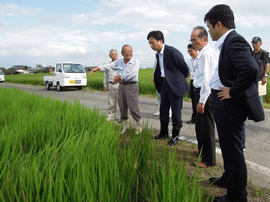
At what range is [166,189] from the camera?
1.26m

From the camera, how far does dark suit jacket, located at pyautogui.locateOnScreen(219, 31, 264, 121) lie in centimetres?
167

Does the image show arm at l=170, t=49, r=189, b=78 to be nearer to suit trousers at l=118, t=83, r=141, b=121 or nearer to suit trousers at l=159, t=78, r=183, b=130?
suit trousers at l=159, t=78, r=183, b=130

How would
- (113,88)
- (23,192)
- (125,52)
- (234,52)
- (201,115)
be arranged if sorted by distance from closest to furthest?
(23,192), (234,52), (201,115), (125,52), (113,88)

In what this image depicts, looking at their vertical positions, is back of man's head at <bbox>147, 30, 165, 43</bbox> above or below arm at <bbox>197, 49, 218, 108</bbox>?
above

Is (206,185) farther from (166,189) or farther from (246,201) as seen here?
(166,189)

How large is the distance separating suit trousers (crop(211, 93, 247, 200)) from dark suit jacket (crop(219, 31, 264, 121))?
9 centimetres

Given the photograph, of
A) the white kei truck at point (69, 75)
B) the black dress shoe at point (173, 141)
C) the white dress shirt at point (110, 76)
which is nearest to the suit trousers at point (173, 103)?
the black dress shoe at point (173, 141)

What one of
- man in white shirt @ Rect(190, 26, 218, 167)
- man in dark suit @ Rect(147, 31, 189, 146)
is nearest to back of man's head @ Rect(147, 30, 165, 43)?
A: man in dark suit @ Rect(147, 31, 189, 146)

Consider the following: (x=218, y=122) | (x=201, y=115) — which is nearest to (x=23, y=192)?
(x=218, y=122)

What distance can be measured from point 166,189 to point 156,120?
4500 mm

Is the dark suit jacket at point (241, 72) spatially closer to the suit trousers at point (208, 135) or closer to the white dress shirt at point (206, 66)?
the white dress shirt at point (206, 66)

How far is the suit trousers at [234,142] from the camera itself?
1.83 m

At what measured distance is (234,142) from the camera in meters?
1.86

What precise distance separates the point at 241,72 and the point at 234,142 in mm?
596
